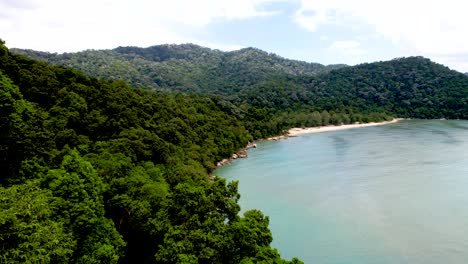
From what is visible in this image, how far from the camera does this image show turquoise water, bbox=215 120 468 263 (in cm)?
1630

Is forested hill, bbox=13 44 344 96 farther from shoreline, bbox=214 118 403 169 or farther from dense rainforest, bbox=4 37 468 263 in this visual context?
dense rainforest, bbox=4 37 468 263

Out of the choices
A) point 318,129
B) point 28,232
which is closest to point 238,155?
point 318,129

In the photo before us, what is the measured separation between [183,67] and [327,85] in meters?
51.6

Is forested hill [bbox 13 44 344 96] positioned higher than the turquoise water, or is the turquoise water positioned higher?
forested hill [bbox 13 44 344 96]

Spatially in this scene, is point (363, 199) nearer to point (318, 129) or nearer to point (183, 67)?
point (318, 129)

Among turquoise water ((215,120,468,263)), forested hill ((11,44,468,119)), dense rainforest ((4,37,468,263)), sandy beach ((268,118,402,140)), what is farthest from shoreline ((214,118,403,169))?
forested hill ((11,44,468,119))

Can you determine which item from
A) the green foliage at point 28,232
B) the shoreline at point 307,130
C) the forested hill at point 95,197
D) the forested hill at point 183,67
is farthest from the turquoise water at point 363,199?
the forested hill at point 183,67

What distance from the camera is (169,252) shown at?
10.3 meters

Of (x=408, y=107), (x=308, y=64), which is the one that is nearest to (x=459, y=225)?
(x=408, y=107)

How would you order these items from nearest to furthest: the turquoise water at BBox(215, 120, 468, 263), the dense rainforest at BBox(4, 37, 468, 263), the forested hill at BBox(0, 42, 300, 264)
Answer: the forested hill at BBox(0, 42, 300, 264)
the dense rainforest at BBox(4, 37, 468, 263)
the turquoise water at BBox(215, 120, 468, 263)

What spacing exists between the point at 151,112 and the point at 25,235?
1995cm

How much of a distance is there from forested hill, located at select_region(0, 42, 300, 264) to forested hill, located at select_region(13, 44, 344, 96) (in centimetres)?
6238

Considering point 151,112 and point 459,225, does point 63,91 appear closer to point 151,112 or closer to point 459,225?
point 151,112

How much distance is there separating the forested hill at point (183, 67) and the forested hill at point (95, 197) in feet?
205
